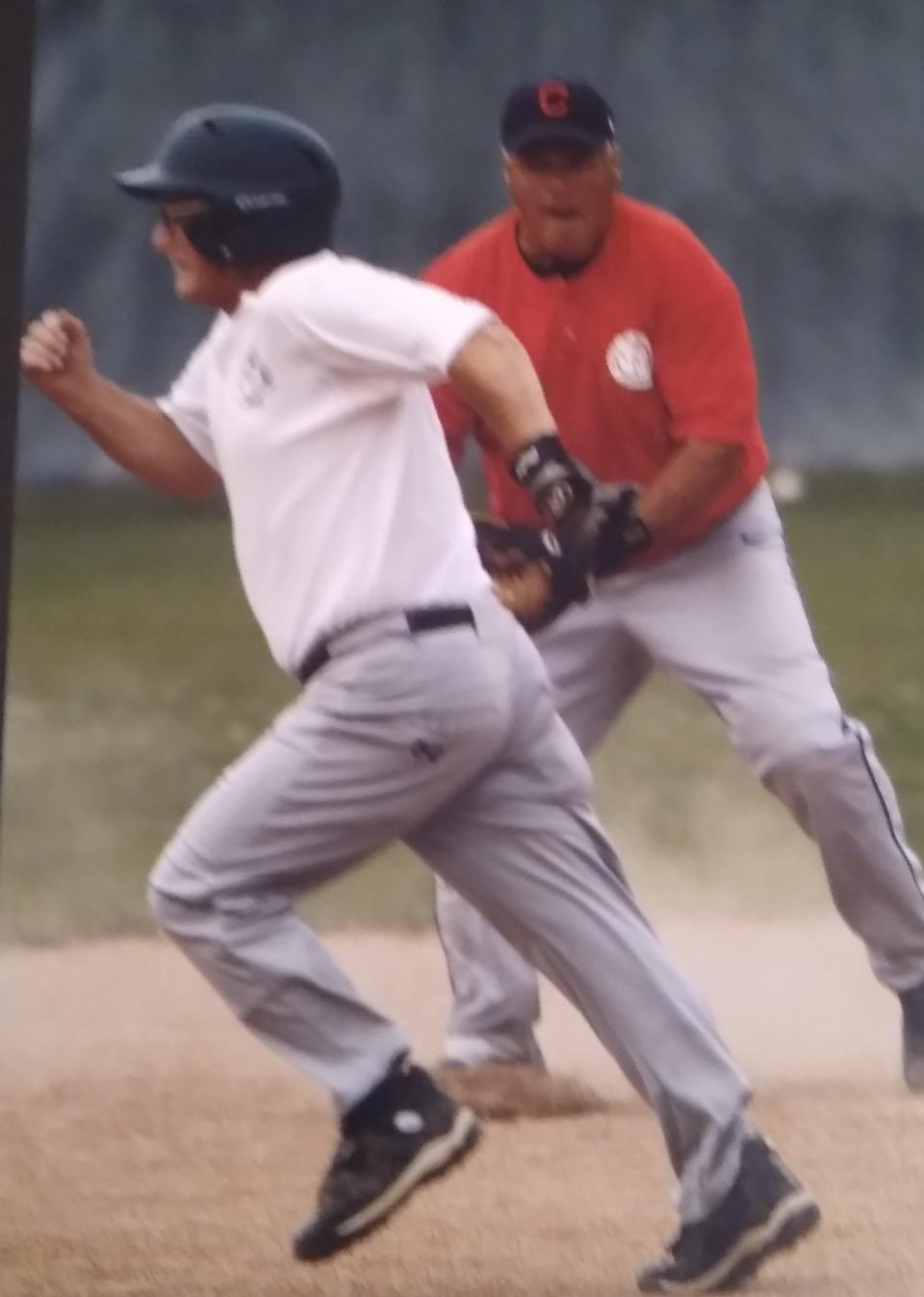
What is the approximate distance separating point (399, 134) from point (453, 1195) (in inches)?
62.2

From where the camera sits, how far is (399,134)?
337 cm

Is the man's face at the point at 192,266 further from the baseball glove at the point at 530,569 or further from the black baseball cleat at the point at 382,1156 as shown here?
the black baseball cleat at the point at 382,1156

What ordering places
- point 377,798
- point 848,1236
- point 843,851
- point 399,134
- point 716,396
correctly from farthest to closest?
point 399,134, point 843,851, point 716,396, point 848,1236, point 377,798

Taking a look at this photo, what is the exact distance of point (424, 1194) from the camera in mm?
2701

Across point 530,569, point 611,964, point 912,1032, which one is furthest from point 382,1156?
point 912,1032

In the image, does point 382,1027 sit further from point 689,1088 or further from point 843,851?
point 843,851

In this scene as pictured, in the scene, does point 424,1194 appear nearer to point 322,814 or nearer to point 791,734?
point 322,814

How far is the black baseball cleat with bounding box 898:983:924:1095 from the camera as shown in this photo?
3.17 metres

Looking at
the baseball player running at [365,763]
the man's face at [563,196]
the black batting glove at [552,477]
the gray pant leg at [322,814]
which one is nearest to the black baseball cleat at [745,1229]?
the baseball player running at [365,763]

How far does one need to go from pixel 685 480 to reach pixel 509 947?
2.31 feet

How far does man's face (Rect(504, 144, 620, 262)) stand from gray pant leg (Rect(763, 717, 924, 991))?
75cm

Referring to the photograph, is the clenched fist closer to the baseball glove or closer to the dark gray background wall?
the baseball glove

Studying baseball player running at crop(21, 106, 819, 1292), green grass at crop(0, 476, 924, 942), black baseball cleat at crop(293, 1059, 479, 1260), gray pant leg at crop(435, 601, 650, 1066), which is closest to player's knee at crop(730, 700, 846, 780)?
gray pant leg at crop(435, 601, 650, 1066)

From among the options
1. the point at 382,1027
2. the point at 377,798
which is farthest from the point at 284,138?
the point at 382,1027
